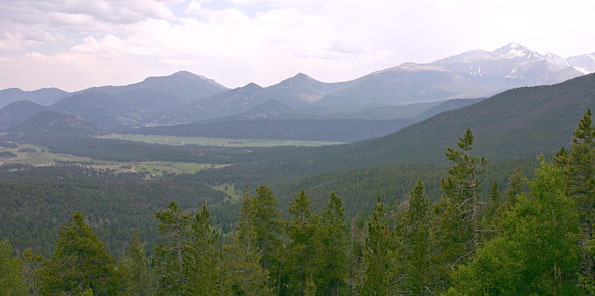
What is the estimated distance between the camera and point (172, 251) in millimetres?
33125

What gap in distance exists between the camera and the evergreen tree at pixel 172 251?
107 ft

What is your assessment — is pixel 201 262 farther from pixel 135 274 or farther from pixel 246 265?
pixel 135 274

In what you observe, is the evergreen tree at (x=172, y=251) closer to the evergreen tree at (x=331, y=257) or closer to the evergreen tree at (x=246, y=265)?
the evergreen tree at (x=246, y=265)

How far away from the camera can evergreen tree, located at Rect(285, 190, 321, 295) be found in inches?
1499

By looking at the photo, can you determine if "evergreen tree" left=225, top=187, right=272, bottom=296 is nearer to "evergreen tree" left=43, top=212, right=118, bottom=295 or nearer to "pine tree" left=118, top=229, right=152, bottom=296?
"evergreen tree" left=43, top=212, right=118, bottom=295

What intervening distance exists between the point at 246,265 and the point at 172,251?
280 inches

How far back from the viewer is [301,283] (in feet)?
130

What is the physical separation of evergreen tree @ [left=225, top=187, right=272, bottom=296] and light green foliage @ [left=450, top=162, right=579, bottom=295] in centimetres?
1988

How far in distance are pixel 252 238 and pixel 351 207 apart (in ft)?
313

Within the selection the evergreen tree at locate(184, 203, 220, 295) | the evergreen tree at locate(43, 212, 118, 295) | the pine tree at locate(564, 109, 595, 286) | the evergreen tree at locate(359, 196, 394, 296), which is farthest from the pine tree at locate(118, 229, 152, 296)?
the pine tree at locate(564, 109, 595, 286)

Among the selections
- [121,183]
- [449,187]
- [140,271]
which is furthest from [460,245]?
[121,183]

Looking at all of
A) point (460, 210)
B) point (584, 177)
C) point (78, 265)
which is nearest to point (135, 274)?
point (78, 265)

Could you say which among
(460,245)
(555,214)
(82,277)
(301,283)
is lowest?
(301,283)

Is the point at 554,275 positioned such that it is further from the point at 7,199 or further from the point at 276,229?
the point at 7,199
